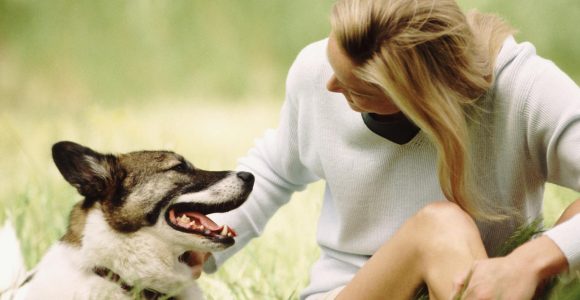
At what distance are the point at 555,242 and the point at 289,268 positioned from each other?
123cm

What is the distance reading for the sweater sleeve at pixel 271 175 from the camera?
230 centimetres

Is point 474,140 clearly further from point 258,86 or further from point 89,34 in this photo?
point 89,34

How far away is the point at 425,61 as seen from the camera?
1.84 metres

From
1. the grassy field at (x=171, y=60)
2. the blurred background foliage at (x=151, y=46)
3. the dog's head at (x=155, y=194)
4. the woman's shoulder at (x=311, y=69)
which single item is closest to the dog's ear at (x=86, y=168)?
the dog's head at (x=155, y=194)

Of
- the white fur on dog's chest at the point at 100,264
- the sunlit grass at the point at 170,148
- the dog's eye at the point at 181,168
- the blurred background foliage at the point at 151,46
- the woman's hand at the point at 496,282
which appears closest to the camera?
the woman's hand at the point at 496,282

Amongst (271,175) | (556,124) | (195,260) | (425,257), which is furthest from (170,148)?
(556,124)

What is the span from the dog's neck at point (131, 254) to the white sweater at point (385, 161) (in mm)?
250

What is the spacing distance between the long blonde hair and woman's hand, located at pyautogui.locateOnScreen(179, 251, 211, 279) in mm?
627

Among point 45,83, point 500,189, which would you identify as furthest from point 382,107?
point 45,83

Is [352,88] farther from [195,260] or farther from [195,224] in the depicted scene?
[195,260]

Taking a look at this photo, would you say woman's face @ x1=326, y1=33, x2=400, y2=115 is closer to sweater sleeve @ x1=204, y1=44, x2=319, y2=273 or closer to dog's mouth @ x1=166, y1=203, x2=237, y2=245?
sweater sleeve @ x1=204, y1=44, x2=319, y2=273

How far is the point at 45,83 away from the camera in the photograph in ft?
13.3

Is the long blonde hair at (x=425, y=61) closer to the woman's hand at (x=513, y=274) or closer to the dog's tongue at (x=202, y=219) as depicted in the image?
the woman's hand at (x=513, y=274)

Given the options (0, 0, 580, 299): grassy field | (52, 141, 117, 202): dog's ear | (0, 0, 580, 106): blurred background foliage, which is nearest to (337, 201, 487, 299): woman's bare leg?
(52, 141, 117, 202): dog's ear
